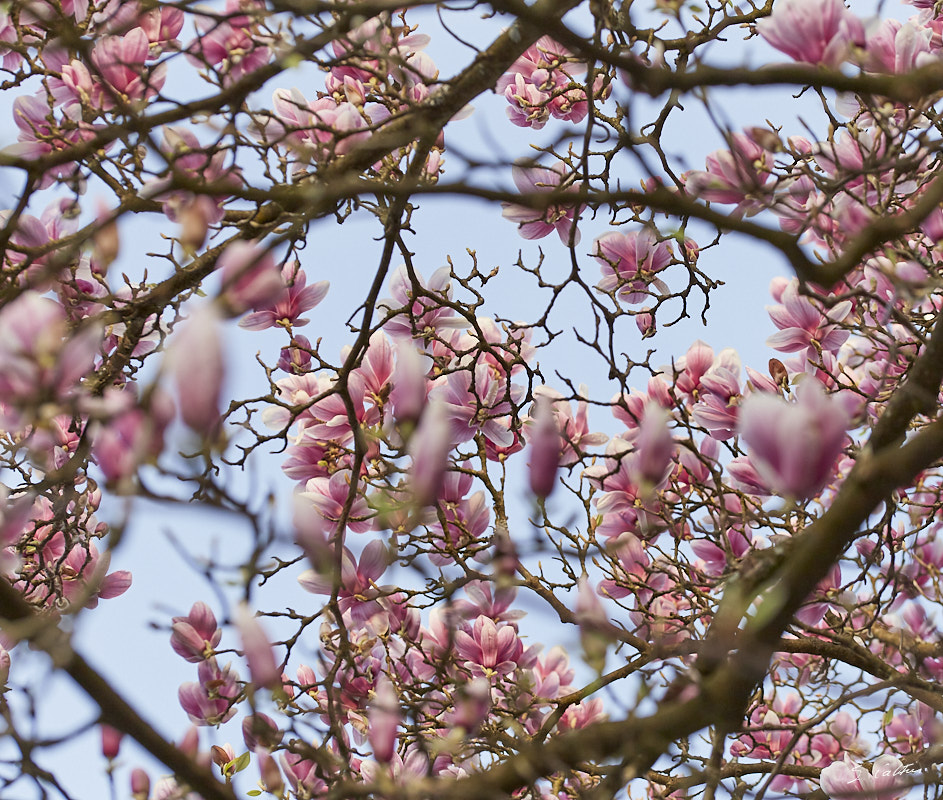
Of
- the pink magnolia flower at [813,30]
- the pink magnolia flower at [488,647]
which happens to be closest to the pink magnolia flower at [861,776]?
the pink magnolia flower at [488,647]

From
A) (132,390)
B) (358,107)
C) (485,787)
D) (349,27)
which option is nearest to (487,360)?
(358,107)

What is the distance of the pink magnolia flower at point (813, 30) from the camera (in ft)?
6.01

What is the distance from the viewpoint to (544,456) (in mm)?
1444

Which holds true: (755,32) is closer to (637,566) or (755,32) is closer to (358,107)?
(358,107)

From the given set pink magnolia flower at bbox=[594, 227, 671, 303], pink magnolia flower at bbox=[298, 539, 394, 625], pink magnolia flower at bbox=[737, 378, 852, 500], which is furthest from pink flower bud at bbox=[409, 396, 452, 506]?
pink magnolia flower at bbox=[594, 227, 671, 303]

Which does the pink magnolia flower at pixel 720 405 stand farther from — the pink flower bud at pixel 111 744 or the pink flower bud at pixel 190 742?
the pink flower bud at pixel 111 744

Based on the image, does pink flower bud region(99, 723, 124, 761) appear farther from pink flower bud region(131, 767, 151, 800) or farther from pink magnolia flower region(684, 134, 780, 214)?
pink magnolia flower region(684, 134, 780, 214)

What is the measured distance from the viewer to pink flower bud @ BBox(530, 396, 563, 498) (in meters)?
1.40

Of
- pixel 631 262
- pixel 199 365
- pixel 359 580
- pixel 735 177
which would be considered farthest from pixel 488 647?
pixel 199 365

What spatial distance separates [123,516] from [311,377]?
1.85 metres

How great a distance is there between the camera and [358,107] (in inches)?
117

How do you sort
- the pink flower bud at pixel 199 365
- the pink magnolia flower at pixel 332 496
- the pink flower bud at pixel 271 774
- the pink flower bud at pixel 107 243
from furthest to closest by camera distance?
1. the pink magnolia flower at pixel 332 496
2. the pink flower bud at pixel 271 774
3. the pink flower bud at pixel 107 243
4. the pink flower bud at pixel 199 365

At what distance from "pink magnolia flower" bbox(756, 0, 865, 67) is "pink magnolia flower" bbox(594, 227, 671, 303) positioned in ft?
5.01

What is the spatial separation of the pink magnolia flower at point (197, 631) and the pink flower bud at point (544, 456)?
4.94 ft
